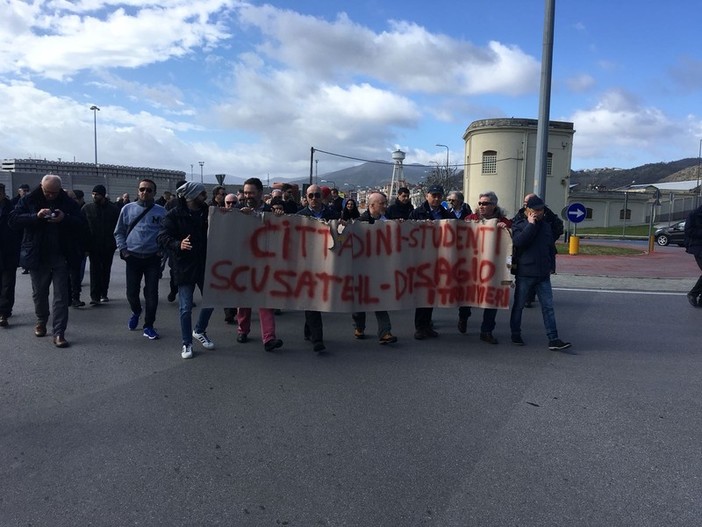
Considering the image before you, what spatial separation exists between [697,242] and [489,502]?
795 centimetres

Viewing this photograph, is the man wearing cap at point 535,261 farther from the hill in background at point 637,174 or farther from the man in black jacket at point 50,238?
the hill in background at point 637,174

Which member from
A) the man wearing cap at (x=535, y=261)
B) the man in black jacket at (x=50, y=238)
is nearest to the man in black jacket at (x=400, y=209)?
the man wearing cap at (x=535, y=261)

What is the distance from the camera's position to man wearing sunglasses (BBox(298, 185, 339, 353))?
6227 millimetres

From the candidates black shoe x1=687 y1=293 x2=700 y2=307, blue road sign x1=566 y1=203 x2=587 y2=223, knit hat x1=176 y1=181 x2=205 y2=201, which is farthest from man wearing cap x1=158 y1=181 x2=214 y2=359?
blue road sign x1=566 y1=203 x2=587 y2=223

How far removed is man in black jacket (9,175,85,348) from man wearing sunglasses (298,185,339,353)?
2.80m

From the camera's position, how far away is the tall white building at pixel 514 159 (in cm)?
4316

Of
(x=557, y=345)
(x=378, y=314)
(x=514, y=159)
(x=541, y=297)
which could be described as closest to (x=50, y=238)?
(x=378, y=314)

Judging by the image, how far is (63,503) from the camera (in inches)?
121

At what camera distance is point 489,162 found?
4422 centimetres

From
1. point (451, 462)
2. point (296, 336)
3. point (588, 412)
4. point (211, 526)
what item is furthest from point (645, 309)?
point (211, 526)

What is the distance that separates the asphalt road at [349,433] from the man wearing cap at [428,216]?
25cm

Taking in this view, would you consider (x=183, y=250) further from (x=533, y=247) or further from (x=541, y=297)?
(x=541, y=297)

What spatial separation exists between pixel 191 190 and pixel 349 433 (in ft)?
11.2

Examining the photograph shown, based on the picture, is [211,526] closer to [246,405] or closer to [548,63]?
[246,405]
